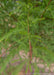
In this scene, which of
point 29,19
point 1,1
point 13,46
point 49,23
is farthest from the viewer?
point 13,46

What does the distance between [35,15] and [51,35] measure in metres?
0.39

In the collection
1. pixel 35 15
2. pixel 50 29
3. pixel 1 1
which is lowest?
pixel 50 29

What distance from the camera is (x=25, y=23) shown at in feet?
2.03

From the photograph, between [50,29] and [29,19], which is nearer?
[29,19]

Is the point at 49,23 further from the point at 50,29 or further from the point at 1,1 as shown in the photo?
the point at 1,1

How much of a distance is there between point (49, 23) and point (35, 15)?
0.59 ft

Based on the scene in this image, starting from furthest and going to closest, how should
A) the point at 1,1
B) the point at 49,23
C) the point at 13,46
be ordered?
1. the point at 13,46
2. the point at 49,23
3. the point at 1,1

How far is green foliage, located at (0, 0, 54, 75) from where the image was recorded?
63 cm

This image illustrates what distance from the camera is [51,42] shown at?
104 cm

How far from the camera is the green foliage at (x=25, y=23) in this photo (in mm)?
633

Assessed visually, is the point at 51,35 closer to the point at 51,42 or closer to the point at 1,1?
the point at 51,42

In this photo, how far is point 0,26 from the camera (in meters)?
1.04

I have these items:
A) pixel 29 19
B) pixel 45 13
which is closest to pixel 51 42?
pixel 45 13

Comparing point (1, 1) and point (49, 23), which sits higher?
point (1, 1)
